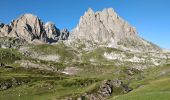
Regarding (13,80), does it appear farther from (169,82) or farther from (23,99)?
(169,82)

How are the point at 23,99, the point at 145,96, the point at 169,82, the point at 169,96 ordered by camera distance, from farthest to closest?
the point at 23,99, the point at 169,82, the point at 145,96, the point at 169,96

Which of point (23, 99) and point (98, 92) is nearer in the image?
point (98, 92)

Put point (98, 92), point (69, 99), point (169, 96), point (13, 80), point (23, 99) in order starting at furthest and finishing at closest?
point (13, 80) → point (23, 99) → point (98, 92) → point (69, 99) → point (169, 96)

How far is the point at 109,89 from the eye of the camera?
86438 millimetres

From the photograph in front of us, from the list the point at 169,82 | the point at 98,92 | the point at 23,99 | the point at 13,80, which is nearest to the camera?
the point at 169,82

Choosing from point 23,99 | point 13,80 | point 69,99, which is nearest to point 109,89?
point 69,99

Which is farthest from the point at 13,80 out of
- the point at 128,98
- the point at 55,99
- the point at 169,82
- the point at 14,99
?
the point at 128,98

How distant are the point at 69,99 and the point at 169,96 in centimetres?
4736

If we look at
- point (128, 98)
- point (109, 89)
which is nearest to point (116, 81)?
point (109, 89)

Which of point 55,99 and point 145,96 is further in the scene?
point 55,99

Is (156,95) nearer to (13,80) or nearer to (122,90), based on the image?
(122,90)

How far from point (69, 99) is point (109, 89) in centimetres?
1207

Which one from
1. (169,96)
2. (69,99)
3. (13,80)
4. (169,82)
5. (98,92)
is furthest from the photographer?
(13,80)

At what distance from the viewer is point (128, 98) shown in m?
41.2
